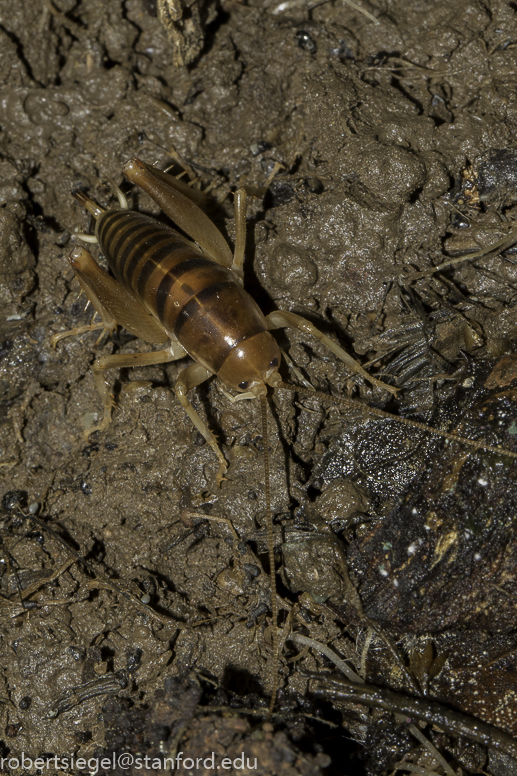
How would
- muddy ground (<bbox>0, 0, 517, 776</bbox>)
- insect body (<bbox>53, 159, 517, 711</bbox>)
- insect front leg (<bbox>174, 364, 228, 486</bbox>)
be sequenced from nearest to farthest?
muddy ground (<bbox>0, 0, 517, 776</bbox>)
insect body (<bbox>53, 159, 517, 711</bbox>)
insect front leg (<bbox>174, 364, 228, 486</bbox>)

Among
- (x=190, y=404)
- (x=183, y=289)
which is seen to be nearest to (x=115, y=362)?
(x=190, y=404)

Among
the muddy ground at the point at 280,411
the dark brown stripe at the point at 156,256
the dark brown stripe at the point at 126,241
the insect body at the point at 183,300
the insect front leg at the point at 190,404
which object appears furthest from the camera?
the dark brown stripe at the point at 126,241

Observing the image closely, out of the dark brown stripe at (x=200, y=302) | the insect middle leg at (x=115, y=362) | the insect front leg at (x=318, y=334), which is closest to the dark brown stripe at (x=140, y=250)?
the dark brown stripe at (x=200, y=302)

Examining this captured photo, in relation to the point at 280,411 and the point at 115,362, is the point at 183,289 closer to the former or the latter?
the point at 115,362

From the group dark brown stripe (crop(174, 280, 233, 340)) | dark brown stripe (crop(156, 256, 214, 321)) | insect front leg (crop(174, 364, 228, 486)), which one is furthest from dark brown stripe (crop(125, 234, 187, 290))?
insect front leg (crop(174, 364, 228, 486))

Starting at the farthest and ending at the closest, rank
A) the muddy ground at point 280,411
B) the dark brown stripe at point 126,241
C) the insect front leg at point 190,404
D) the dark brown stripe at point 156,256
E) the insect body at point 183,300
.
A: the dark brown stripe at point 126,241 → the dark brown stripe at point 156,256 → the insect front leg at point 190,404 → the insect body at point 183,300 → the muddy ground at point 280,411

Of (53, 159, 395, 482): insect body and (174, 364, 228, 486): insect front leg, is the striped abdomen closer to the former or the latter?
(53, 159, 395, 482): insect body

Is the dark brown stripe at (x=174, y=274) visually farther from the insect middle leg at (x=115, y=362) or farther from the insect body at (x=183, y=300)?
the insect middle leg at (x=115, y=362)
